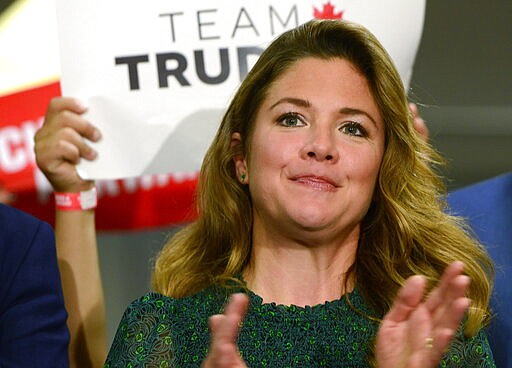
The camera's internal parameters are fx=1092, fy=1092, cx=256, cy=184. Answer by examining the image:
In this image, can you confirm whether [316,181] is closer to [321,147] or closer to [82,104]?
[321,147]

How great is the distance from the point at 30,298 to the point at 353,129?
665 millimetres

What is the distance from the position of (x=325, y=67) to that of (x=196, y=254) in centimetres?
43

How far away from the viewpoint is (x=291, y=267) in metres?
1.95

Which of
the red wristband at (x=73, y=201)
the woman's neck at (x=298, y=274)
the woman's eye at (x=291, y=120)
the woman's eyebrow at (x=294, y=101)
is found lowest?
the woman's neck at (x=298, y=274)

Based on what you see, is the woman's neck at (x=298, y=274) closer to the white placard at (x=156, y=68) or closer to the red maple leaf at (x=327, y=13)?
the white placard at (x=156, y=68)

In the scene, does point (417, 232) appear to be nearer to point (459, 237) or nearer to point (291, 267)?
point (459, 237)

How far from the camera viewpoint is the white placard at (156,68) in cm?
234

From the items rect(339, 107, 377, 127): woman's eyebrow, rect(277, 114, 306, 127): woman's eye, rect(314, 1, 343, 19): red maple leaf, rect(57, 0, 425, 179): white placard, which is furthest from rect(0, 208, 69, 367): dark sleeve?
rect(314, 1, 343, 19): red maple leaf

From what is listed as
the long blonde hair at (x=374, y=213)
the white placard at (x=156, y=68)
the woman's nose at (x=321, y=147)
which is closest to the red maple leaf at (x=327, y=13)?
the white placard at (x=156, y=68)

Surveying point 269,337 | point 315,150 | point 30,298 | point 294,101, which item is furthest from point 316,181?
point 30,298

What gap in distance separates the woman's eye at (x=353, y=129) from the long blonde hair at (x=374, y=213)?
0.06 m

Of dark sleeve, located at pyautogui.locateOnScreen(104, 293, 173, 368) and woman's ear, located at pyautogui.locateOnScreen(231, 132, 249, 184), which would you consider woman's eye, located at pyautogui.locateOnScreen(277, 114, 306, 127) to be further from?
dark sleeve, located at pyautogui.locateOnScreen(104, 293, 173, 368)

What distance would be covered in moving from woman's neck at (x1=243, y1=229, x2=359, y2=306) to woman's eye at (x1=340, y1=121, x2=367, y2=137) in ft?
0.66

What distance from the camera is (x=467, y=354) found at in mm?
1873
